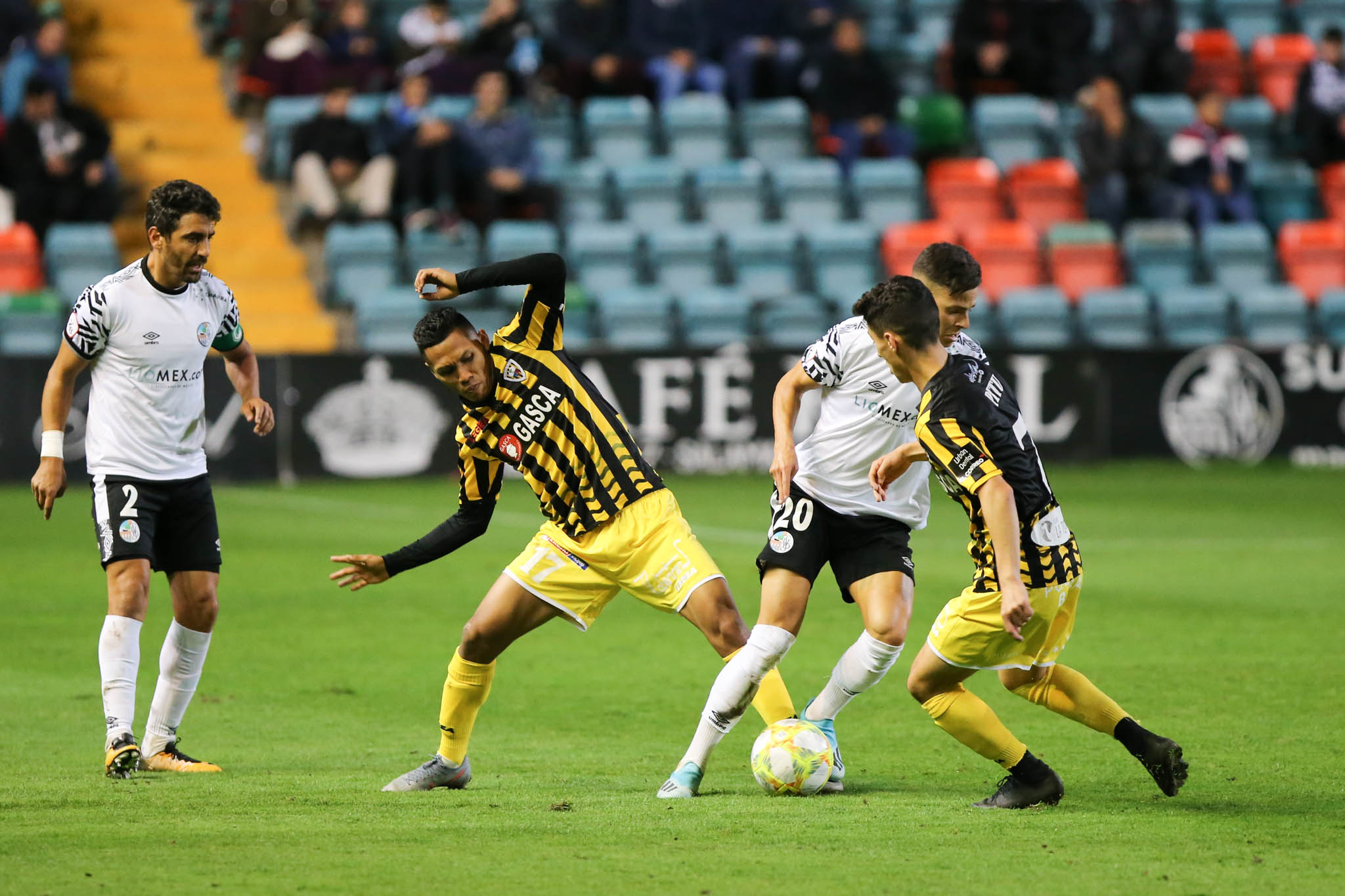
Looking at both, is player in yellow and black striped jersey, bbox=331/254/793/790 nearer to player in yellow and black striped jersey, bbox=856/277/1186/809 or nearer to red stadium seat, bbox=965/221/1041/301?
player in yellow and black striped jersey, bbox=856/277/1186/809

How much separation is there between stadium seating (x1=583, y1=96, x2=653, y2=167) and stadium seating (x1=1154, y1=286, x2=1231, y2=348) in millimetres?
6181

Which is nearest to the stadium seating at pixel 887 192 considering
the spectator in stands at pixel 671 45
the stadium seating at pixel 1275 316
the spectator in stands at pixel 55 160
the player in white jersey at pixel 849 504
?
the spectator in stands at pixel 671 45

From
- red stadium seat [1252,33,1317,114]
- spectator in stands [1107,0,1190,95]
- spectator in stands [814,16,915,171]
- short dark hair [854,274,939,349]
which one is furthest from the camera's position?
red stadium seat [1252,33,1317,114]

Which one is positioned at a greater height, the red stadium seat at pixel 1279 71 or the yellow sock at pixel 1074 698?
the red stadium seat at pixel 1279 71

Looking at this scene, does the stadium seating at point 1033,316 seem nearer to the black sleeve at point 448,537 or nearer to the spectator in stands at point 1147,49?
the spectator in stands at point 1147,49

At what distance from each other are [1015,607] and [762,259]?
1419 centimetres

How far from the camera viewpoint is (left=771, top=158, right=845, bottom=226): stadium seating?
19.5 m

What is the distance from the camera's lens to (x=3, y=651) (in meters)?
8.66

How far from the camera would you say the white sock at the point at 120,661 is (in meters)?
6.15

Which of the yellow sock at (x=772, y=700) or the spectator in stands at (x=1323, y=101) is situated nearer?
the yellow sock at (x=772, y=700)

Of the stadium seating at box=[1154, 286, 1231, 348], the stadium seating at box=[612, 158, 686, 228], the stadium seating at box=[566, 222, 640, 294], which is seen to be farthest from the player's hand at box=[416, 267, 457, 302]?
the stadium seating at box=[1154, 286, 1231, 348]

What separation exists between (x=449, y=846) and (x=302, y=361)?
38.0 ft

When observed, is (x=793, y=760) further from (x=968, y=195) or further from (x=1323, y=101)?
(x=1323, y=101)

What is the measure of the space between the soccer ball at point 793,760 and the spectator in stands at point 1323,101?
1767 centimetres
